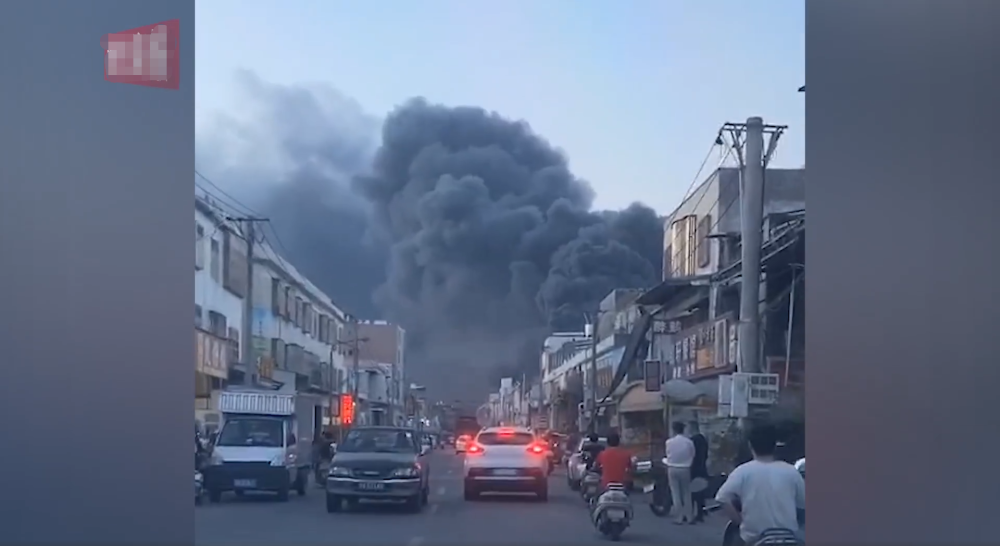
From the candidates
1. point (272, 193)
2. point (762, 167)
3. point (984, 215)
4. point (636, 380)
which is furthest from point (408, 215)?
point (984, 215)

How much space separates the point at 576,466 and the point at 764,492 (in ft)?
2.70

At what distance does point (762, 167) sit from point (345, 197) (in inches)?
71.5

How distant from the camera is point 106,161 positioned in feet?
16.2

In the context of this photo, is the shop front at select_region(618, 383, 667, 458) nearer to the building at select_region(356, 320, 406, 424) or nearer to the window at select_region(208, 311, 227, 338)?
the building at select_region(356, 320, 406, 424)

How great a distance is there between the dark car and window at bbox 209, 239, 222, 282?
3.03ft

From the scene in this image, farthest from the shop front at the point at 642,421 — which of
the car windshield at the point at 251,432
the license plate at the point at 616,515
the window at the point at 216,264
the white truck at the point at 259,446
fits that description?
the window at the point at 216,264

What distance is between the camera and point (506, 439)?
5.21 m

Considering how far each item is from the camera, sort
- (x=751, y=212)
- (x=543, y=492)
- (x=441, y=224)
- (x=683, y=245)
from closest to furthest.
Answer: (x=751, y=212) < (x=683, y=245) < (x=441, y=224) < (x=543, y=492)

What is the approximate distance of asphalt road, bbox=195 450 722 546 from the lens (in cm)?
493

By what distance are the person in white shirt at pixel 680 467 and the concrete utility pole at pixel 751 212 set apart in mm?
439

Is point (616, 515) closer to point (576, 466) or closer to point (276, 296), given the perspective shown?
point (576, 466)

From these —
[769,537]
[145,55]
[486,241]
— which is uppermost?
[145,55]

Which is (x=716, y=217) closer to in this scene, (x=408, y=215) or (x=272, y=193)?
(x=408, y=215)

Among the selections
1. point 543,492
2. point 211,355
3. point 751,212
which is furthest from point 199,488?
point 751,212
